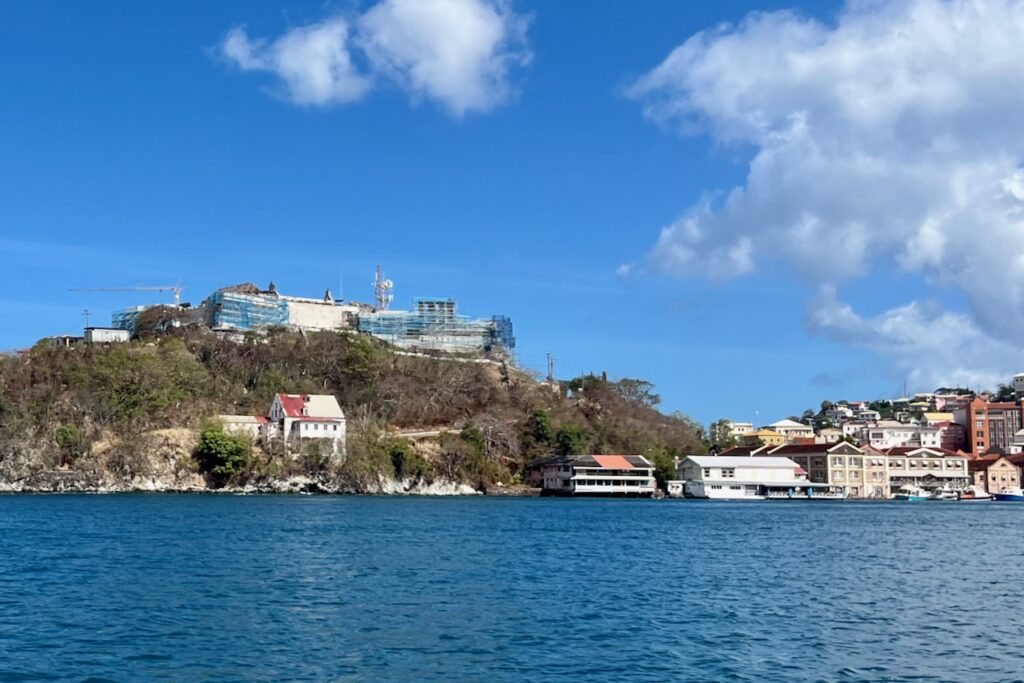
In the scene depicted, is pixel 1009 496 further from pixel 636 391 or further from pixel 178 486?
pixel 178 486

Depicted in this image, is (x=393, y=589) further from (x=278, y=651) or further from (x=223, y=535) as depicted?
(x=223, y=535)

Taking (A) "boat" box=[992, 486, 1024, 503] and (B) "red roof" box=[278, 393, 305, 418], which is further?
(A) "boat" box=[992, 486, 1024, 503]

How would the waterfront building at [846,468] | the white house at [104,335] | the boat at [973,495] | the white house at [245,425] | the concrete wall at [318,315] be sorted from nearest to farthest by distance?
the white house at [245,425], the white house at [104,335], the waterfront building at [846,468], the concrete wall at [318,315], the boat at [973,495]

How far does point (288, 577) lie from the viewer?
110ft

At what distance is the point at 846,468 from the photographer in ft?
434

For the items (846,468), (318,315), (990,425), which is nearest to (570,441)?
(846,468)

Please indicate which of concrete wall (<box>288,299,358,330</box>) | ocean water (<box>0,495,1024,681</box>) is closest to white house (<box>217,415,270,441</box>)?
concrete wall (<box>288,299,358,330</box>)

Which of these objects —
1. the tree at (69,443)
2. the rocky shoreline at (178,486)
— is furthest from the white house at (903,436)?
the tree at (69,443)

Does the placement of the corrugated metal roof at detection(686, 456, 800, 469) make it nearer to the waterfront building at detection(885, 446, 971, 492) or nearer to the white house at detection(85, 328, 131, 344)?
the waterfront building at detection(885, 446, 971, 492)

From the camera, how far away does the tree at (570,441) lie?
393ft

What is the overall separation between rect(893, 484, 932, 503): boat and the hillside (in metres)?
25.9

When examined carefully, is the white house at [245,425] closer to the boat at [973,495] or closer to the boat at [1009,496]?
the boat at [973,495]

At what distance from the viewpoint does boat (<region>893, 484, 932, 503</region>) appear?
5197 inches

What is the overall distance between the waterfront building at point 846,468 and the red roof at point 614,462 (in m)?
24.0
